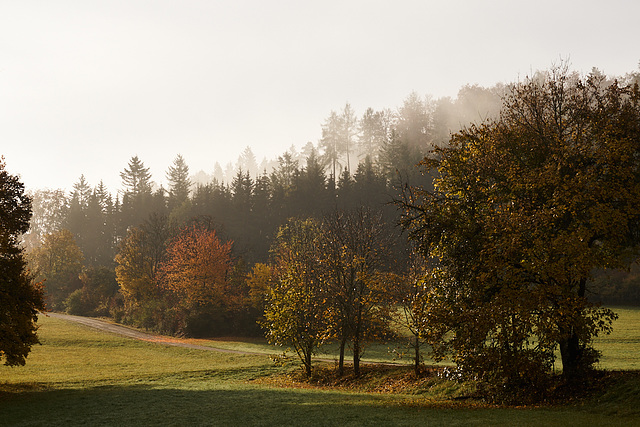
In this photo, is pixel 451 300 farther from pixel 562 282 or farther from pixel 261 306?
pixel 261 306

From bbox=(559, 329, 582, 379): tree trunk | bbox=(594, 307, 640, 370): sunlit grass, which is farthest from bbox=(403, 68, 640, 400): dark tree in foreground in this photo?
bbox=(594, 307, 640, 370): sunlit grass

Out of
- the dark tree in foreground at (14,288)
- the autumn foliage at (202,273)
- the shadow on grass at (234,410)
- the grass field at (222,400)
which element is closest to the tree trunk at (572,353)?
the grass field at (222,400)

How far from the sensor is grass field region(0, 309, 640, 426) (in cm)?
1576

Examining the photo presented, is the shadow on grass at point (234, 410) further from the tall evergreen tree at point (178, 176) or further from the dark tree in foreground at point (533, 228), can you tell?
the tall evergreen tree at point (178, 176)

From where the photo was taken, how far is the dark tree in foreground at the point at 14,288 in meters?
23.7

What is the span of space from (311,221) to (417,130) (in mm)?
59616

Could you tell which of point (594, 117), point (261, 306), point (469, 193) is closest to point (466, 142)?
point (469, 193)

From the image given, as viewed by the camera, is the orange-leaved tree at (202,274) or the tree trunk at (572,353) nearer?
the tree trunk at (572,353)

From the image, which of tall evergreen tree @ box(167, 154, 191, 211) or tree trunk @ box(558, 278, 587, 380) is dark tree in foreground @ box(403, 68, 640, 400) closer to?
Result: tree trunk @ box(558, 278, 587, 380)

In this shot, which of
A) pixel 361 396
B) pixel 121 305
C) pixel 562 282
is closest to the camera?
pixel 562 282

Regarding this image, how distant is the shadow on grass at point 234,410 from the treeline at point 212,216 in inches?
687

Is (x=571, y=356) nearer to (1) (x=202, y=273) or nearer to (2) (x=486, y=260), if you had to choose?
(2) (x=486, y=260)

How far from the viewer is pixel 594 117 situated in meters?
20.3

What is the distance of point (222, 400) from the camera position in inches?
842
